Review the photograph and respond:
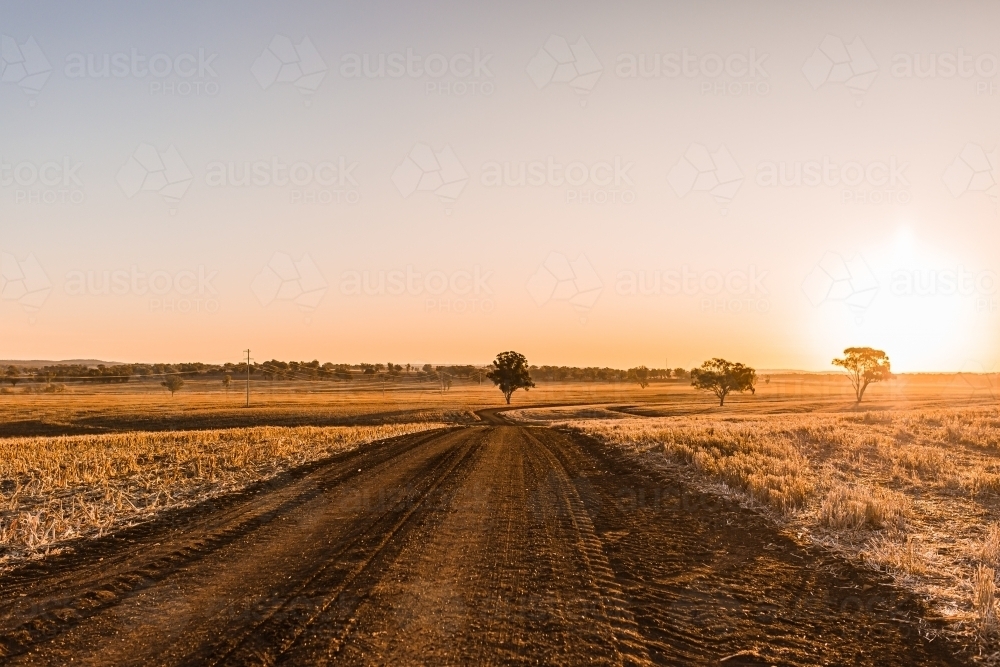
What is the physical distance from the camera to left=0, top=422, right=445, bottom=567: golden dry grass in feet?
36.6

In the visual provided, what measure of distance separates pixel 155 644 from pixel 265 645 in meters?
1.12

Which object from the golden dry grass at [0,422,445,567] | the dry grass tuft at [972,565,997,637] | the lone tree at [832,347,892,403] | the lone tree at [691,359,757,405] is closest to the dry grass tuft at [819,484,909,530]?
the dry grass tuft at [972,565,997,637]

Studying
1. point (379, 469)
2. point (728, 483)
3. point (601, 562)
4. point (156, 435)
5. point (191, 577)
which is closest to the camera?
point (191, 577)

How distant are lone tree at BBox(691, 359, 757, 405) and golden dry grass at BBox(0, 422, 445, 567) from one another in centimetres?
7098

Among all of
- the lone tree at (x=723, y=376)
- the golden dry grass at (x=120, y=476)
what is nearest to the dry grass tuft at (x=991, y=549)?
the golden dry grass at (x=120, y=476)

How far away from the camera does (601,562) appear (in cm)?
955

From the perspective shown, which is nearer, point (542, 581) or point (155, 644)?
point (155, 644)

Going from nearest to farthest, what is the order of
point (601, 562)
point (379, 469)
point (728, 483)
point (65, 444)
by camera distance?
point (601, 562) → point (728, 483) → point (379, 469) → point (65, 444)

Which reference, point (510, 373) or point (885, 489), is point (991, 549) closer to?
point (885, 489)

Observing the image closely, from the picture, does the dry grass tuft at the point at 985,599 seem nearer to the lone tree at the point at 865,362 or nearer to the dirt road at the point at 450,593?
the dirt road at the point at 450,593

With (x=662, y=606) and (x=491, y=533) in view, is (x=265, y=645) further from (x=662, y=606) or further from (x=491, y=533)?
(x=491, y=533)

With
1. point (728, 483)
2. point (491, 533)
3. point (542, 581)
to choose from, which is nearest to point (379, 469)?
point (491, 533)

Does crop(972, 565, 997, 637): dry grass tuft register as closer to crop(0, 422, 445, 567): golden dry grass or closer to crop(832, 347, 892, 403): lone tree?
crop(0, 422, 445, 567): golden dry grass

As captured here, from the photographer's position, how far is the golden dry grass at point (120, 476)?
11156 millimetres
